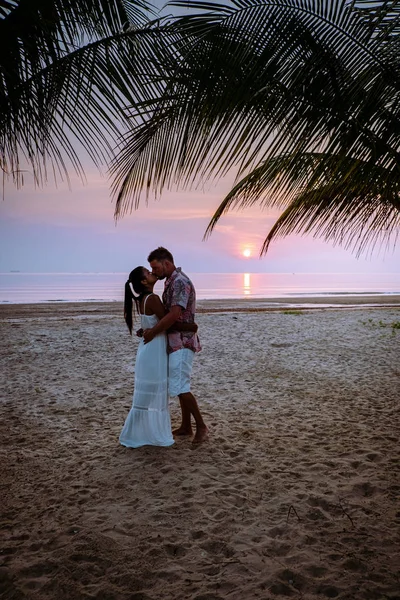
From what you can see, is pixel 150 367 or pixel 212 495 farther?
pixel 150 367

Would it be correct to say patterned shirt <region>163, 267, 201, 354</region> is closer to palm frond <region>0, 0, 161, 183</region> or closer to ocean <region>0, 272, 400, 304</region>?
palm frond <region>0, 0, 161, 183</region>

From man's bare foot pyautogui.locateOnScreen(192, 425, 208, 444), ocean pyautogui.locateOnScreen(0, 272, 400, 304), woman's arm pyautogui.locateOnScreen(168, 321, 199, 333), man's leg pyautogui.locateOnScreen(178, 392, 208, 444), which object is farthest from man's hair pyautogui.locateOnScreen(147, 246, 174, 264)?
ocean pyautogui.locateOnScreen(0, 272, 400, 304)

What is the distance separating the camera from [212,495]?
345cm

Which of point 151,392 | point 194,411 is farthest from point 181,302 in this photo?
point 194,411

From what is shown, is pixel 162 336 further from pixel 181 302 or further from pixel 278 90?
pixel 278 90

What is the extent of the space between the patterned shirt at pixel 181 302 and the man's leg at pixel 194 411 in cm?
52

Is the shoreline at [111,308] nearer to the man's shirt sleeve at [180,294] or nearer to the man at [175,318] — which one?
the man at [175,318]

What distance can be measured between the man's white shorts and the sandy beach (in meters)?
0.68

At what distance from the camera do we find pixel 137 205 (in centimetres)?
221

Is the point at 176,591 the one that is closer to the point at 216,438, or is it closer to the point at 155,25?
the point at 216,438

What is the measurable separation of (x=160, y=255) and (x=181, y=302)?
510mm

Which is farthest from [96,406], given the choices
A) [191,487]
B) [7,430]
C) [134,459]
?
[191,487]

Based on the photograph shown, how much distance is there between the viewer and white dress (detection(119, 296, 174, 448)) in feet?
13.7

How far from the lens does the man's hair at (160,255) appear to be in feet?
13.5
